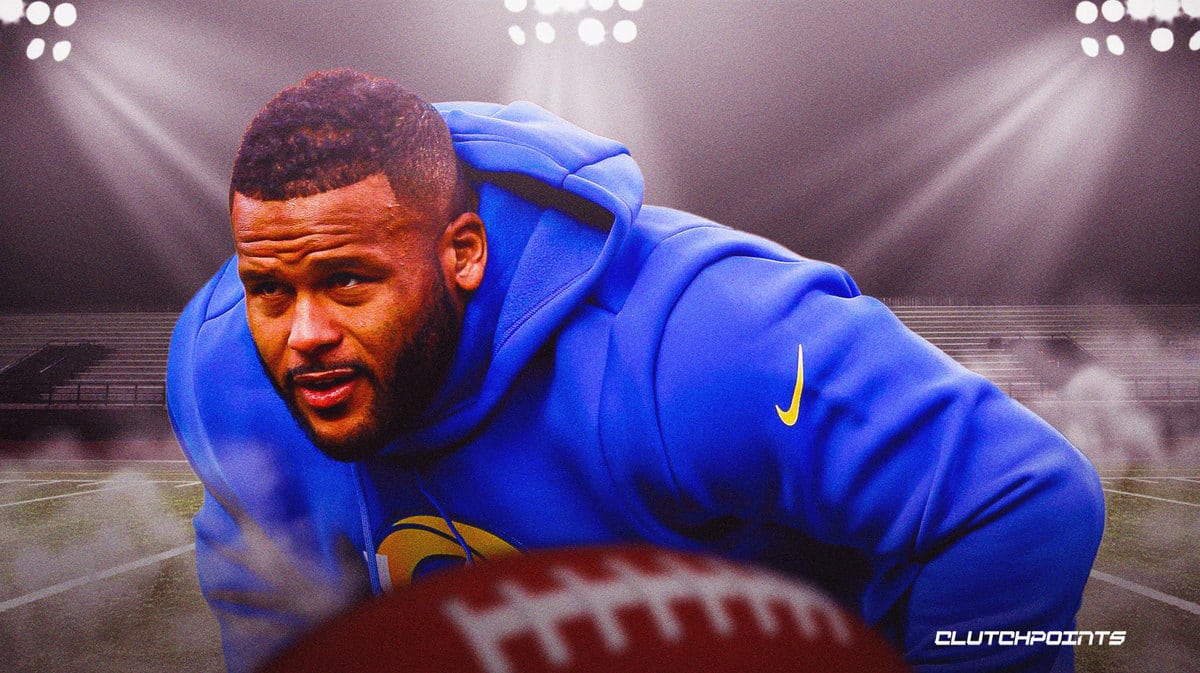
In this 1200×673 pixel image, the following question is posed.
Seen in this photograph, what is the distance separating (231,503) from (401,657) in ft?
3.95

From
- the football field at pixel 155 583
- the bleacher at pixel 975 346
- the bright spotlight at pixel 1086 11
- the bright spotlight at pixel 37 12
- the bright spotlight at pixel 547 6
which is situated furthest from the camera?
the bleacher at pixel 975 346

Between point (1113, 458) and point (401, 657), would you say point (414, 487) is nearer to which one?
point (401, 657)

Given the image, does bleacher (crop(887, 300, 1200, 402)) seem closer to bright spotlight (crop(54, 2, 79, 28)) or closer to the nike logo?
the nike logo

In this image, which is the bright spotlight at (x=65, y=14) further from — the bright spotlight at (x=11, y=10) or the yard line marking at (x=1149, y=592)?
the yard line marking at (x=1149, y=592)

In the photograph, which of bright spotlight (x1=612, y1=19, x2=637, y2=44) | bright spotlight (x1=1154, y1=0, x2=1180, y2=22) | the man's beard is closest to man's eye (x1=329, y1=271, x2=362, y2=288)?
the man's beard

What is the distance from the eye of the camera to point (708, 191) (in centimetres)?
1203

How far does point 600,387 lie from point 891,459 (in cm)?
45

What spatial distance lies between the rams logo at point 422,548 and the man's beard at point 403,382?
0.86 feet

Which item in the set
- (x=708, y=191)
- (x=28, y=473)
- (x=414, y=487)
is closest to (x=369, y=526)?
(x=414, y=487)

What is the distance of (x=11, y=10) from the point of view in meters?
9.86

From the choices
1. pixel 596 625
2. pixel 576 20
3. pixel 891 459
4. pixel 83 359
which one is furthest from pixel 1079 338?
pixel 83 359

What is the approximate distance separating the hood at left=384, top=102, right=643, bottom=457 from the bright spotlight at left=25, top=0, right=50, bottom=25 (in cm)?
1115

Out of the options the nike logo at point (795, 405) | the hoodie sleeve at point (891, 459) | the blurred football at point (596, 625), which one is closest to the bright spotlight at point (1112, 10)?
the hoodie sleeve at point (891, 459)

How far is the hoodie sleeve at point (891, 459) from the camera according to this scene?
1.20 metres
